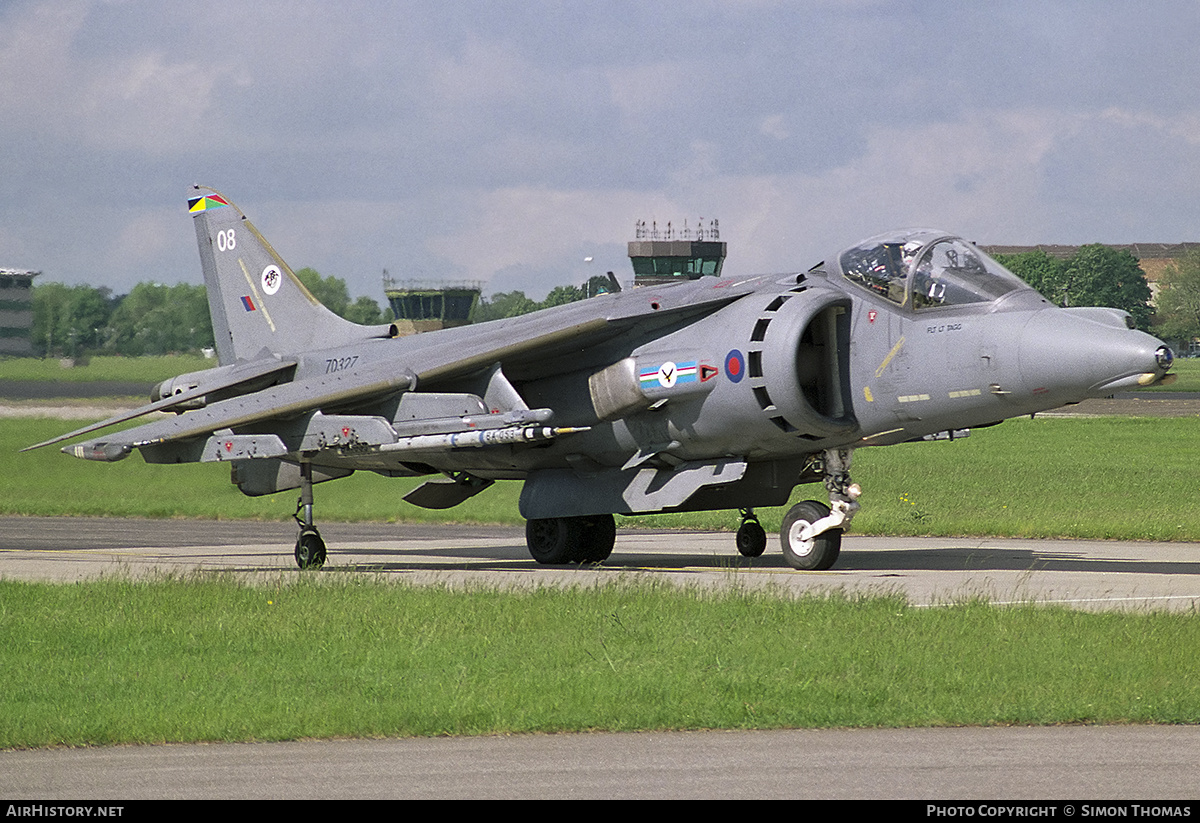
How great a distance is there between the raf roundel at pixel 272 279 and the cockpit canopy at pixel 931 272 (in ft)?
28.3

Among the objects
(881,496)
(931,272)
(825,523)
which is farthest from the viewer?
(881,496)

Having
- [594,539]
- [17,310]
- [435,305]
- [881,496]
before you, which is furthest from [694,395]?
[435,305]

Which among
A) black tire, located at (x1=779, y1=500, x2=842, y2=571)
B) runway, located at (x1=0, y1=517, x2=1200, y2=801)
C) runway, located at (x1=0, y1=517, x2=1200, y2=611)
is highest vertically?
black tire, located at (x1=779, y1=500, x2=842, y2=571)

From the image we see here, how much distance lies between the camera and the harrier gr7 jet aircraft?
14.1 meters

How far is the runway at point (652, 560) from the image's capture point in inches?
539

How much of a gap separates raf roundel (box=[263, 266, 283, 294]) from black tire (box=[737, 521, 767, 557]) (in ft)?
23.8

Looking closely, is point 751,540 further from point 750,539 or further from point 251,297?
point 251,297

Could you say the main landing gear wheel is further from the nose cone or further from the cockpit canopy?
the nose cone

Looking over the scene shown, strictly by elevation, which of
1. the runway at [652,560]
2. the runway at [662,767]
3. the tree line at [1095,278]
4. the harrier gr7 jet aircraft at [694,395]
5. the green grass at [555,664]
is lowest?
the runway at [652,560]

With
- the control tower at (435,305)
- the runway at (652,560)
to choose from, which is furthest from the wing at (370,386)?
the control tower at (435,305)

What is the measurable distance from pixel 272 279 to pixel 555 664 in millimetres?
12031

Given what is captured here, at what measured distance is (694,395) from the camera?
15.4 metres

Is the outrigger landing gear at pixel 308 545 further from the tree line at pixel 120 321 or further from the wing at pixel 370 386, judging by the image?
the tree line at pixel 120 321

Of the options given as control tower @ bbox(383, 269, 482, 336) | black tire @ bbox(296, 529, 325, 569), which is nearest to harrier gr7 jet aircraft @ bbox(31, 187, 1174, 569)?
black tire @ bbox(296, 529, 325, 569)
